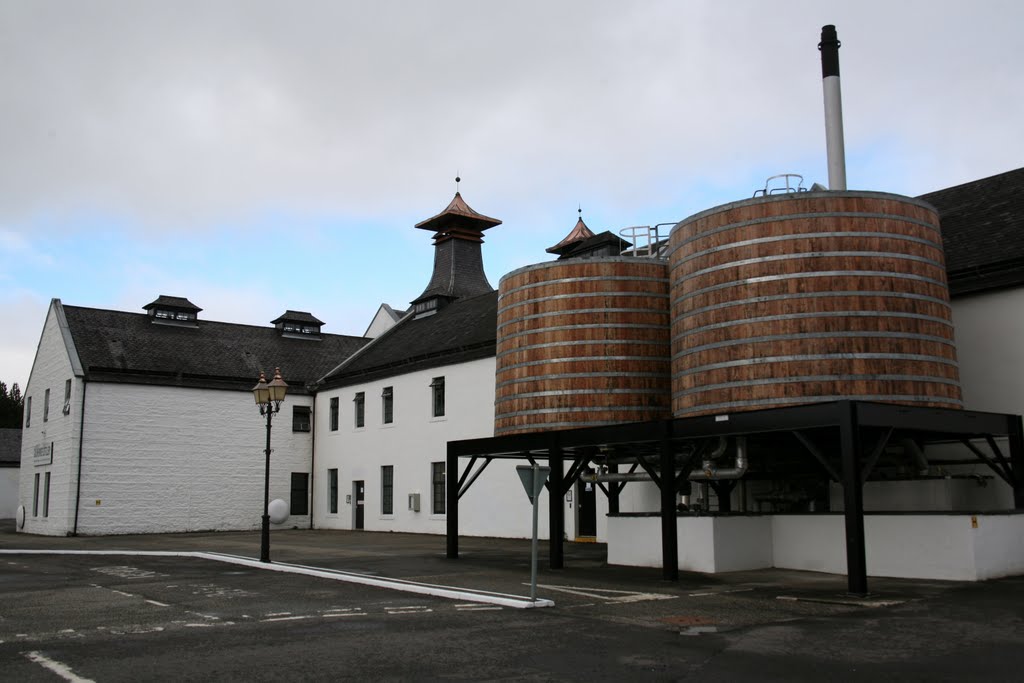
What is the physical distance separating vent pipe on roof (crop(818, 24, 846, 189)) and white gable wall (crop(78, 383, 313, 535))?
90.4ft

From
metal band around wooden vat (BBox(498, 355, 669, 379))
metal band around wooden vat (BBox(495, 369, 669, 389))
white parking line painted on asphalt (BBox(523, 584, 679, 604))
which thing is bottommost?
Result: white parking line painted on asphalt (BBox(523, 584, 679, 604))

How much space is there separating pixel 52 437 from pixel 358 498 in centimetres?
1248

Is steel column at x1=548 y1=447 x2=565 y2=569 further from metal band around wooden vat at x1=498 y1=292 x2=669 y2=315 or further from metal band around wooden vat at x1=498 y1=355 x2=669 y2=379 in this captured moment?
metal band around wooden vat at x1=498 y1=292 x2=669 y2=315

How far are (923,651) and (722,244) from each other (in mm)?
7449

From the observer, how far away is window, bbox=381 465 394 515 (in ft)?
116

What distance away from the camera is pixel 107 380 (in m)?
36.0

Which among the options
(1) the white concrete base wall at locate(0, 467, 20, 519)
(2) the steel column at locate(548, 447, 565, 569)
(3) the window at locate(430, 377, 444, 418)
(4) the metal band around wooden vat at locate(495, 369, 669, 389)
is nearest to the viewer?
(2) the steel column at locate(548, 447, 565, 569)

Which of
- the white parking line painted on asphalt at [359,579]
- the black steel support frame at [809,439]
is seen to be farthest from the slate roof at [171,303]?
the black steel support frame at [809,439]

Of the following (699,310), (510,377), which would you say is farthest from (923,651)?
(510,377)

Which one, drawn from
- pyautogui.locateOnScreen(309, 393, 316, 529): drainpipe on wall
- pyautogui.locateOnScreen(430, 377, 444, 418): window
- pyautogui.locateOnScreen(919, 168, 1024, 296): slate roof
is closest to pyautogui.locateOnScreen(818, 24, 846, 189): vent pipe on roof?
pyautogui.locateOnScreen(919, 168, 1024, 296): slate roof

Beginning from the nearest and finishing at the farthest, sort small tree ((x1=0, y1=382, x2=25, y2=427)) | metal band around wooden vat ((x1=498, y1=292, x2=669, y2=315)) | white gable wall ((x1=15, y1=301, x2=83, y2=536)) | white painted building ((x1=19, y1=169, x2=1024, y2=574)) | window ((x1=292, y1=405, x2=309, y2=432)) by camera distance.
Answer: metal band around wooden vat ((x1=498, y1=292, x2=669, y2=315))
white painted building ((x1=19, y1=169, x2=1024, y2=574))
white gable wall ((x1=15, y1=301, x2=83, y2=536))
window ((x1=292, y1=405, x2=309, y2=432))
small tree ((x1=0, y1=382, x2=25, y2=427))

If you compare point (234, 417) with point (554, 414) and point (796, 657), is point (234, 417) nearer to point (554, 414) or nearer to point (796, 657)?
point (554, 414)

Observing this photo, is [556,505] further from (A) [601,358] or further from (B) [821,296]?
(B) [821,296]

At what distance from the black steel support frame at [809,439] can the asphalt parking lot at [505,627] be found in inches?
34.4
